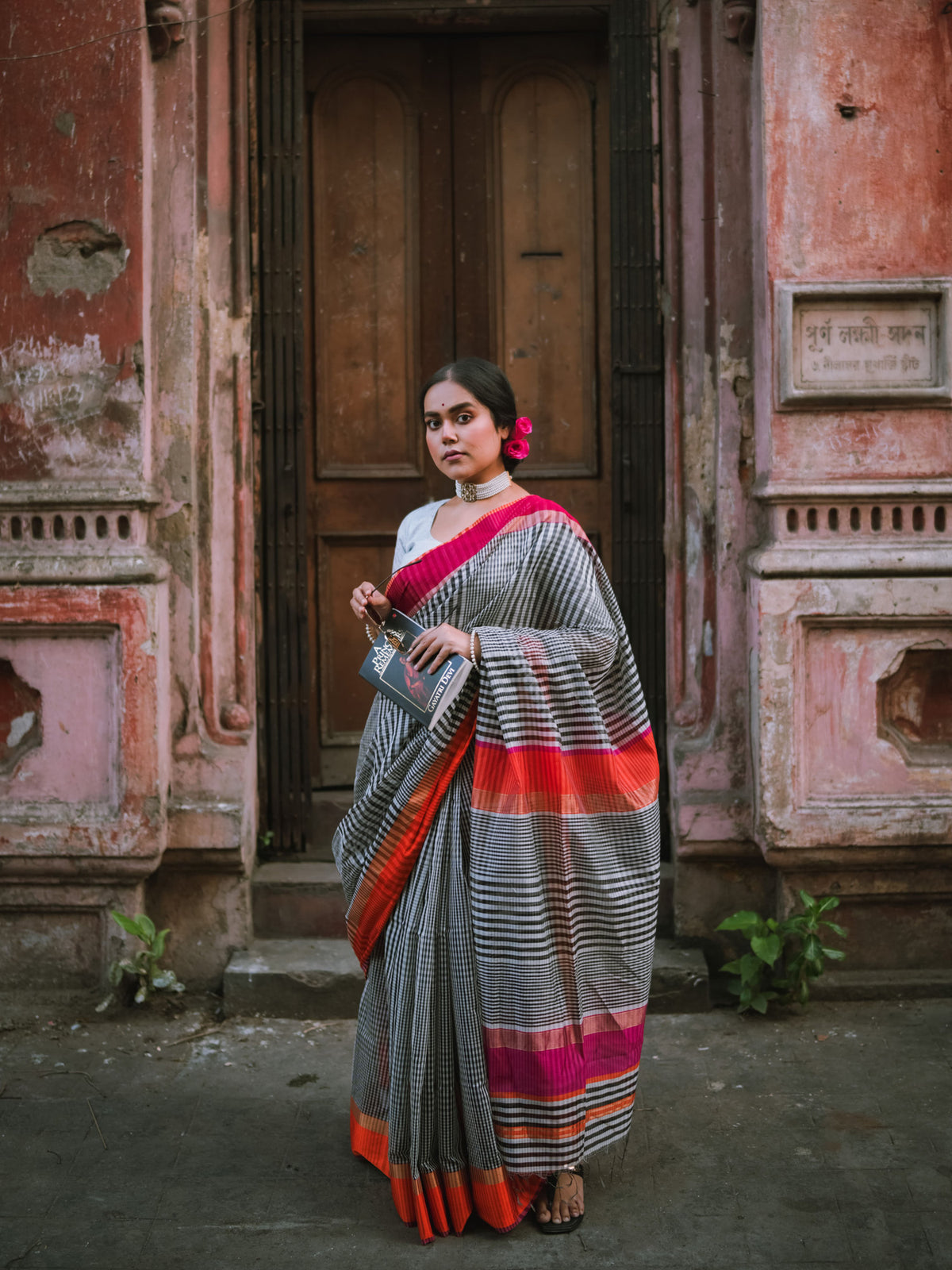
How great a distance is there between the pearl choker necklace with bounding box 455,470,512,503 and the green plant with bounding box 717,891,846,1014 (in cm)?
177

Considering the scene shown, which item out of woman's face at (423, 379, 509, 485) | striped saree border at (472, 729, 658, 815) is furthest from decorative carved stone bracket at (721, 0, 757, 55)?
striped saree border at (472, 729, 658, 815)

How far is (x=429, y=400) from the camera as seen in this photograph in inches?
111

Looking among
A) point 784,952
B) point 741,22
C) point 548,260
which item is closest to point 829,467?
point 548,260

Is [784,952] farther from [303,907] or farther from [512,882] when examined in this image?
[512,882]

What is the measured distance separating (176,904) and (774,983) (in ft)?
6.45

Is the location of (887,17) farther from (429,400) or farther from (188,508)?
(188,508)

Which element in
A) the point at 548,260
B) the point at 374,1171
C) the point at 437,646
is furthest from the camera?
the point at 548,260

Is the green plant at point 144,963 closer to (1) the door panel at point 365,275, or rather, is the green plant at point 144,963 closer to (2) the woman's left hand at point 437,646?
(1) the door panel at point 365,275

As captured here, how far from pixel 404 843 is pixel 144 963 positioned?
1604 mm

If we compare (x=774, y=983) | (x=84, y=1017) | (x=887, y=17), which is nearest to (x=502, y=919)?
(x=774, y=983)

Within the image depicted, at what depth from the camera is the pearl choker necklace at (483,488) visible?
113 inches

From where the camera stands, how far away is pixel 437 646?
102 inches

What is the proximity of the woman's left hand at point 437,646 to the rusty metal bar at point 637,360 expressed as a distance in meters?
1.74

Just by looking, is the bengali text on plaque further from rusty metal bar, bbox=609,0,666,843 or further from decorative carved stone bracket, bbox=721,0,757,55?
decorative carved stone bracket, bbox=721,0,757,55
